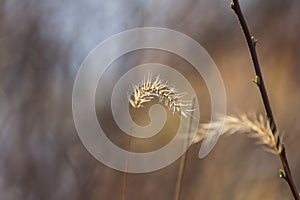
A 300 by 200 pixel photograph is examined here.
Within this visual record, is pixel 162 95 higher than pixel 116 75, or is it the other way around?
pixel 116 75

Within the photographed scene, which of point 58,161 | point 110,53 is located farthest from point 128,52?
point 58,161

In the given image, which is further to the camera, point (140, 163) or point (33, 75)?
point (33, 75)

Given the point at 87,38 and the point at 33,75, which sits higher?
the point at 87,38

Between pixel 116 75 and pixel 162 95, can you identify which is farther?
pixel 116 75

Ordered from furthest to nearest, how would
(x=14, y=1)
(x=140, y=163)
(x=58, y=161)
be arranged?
(x=14, y=1) < (x=58, y=161) < (x=140, y=163)

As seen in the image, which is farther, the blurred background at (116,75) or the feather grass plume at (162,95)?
the blurred background at (116,75)

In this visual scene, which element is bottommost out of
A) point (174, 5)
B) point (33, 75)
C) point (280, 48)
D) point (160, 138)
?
point (160, 138)

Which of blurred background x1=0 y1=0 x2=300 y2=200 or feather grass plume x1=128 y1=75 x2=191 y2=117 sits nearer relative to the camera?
feather grass plume x1=128 y1=75 x2=191 y2=117

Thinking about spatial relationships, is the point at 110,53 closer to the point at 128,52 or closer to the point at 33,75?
the point at 128,52
